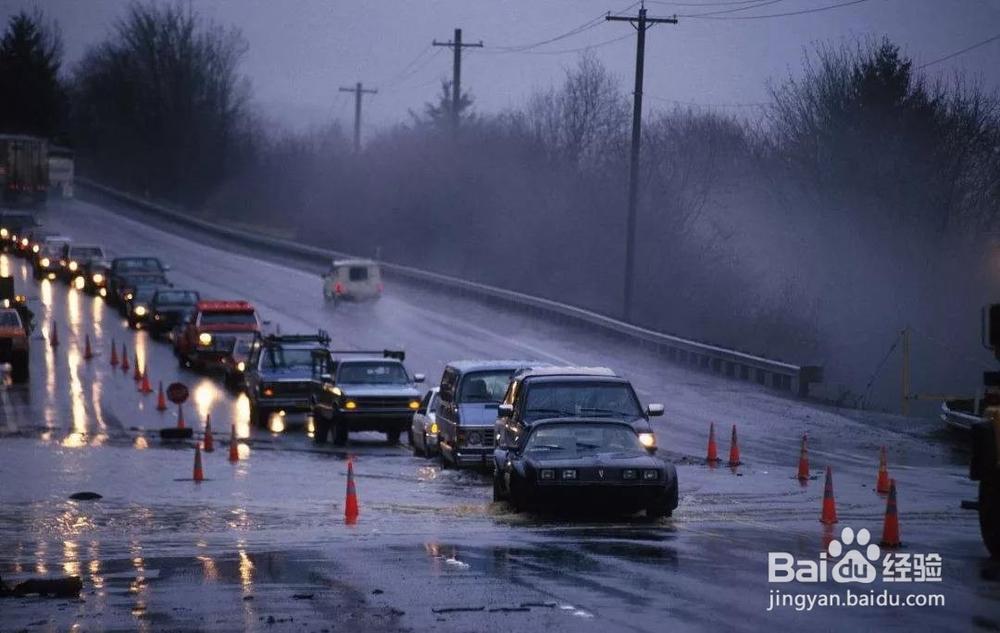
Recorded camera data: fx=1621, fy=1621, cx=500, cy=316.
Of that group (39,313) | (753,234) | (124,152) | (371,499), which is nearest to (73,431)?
(371,499)

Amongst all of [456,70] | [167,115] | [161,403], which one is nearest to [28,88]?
[167,115]

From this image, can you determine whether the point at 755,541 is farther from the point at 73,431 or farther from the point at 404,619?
the point at 73,431

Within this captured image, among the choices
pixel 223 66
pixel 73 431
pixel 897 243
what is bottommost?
pixel 73 431

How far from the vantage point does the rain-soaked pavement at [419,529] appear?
38.6 ft

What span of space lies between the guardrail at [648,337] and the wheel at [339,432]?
13.1 meters

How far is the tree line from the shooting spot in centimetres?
5978

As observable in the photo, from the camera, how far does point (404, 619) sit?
11430 millimetres

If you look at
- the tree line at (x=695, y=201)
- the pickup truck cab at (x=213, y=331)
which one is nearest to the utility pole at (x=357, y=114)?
the tree line at (x=695, y=201)

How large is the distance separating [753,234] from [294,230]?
41597 mm

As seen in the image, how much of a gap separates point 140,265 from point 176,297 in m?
7.93

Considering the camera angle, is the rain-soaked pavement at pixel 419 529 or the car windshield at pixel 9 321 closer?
the rain-soaked pavement at pixel 419 529

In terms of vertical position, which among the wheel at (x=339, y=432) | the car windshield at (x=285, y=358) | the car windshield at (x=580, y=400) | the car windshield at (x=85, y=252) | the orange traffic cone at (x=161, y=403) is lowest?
the orange traffic cone at (x=161, y=403)

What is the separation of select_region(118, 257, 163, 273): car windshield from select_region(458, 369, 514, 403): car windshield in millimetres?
32798

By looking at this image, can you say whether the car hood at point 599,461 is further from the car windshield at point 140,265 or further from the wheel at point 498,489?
the car windshield at point 140,265
